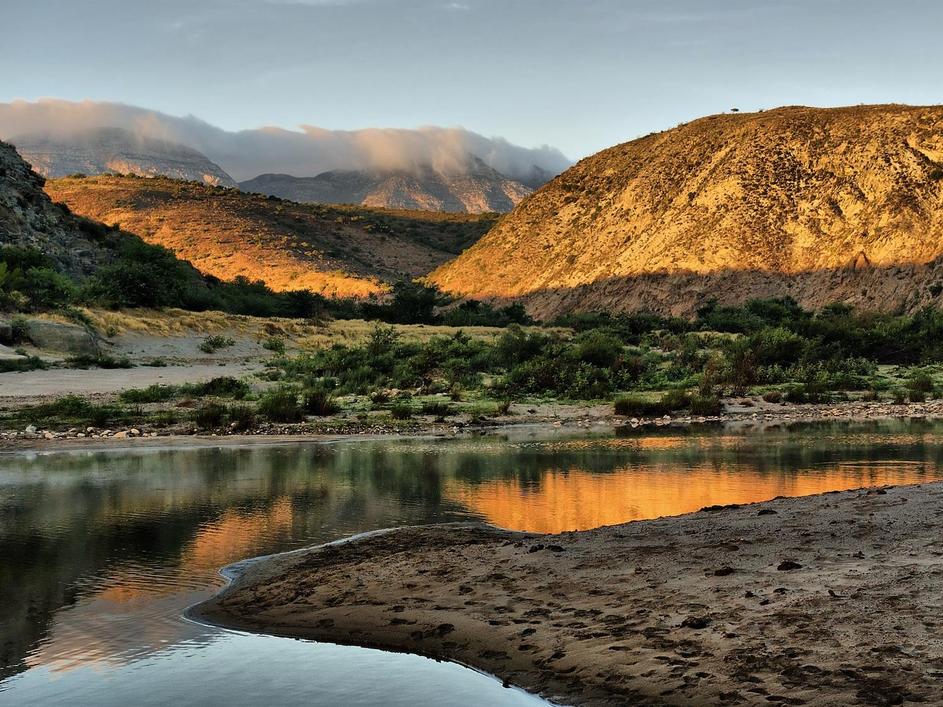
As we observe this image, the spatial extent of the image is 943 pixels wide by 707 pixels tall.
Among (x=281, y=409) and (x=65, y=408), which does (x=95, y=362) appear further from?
(x=281, y=409)

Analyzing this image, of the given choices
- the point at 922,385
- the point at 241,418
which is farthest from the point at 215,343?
the point at 922,385

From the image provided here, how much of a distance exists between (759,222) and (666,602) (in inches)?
2685

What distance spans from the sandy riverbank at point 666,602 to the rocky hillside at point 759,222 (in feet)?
183

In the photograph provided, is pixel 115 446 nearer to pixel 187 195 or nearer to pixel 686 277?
pixel 686 277

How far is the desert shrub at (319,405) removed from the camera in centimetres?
2347

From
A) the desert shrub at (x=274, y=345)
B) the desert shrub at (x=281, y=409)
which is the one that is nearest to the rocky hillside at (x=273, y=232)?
the desert shrub at (x=274, y=345)

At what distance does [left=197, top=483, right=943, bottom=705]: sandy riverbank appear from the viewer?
5477 mm

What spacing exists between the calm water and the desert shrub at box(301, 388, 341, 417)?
4181 mm

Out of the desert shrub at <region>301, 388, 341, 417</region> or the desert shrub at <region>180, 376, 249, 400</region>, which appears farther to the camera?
the desert shrub at <region>180, 376, 249, 400</region>

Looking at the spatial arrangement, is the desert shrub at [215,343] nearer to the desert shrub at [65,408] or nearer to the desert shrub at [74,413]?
the desert shrub at [74,413]

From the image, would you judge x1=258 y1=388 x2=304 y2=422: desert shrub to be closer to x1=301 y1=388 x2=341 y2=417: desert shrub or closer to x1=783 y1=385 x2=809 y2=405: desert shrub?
x1=301 y1=388 x2=341 y2=417: desert shrub

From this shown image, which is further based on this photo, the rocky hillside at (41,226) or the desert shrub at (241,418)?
the rocky hillside at (41,226)

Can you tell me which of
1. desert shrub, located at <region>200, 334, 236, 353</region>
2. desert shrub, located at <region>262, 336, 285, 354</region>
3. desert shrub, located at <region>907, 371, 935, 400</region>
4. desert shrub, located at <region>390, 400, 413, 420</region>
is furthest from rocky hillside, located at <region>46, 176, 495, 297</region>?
desert shrub, located at <region>390, 400, 413, 420</region>

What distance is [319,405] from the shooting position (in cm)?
2362
